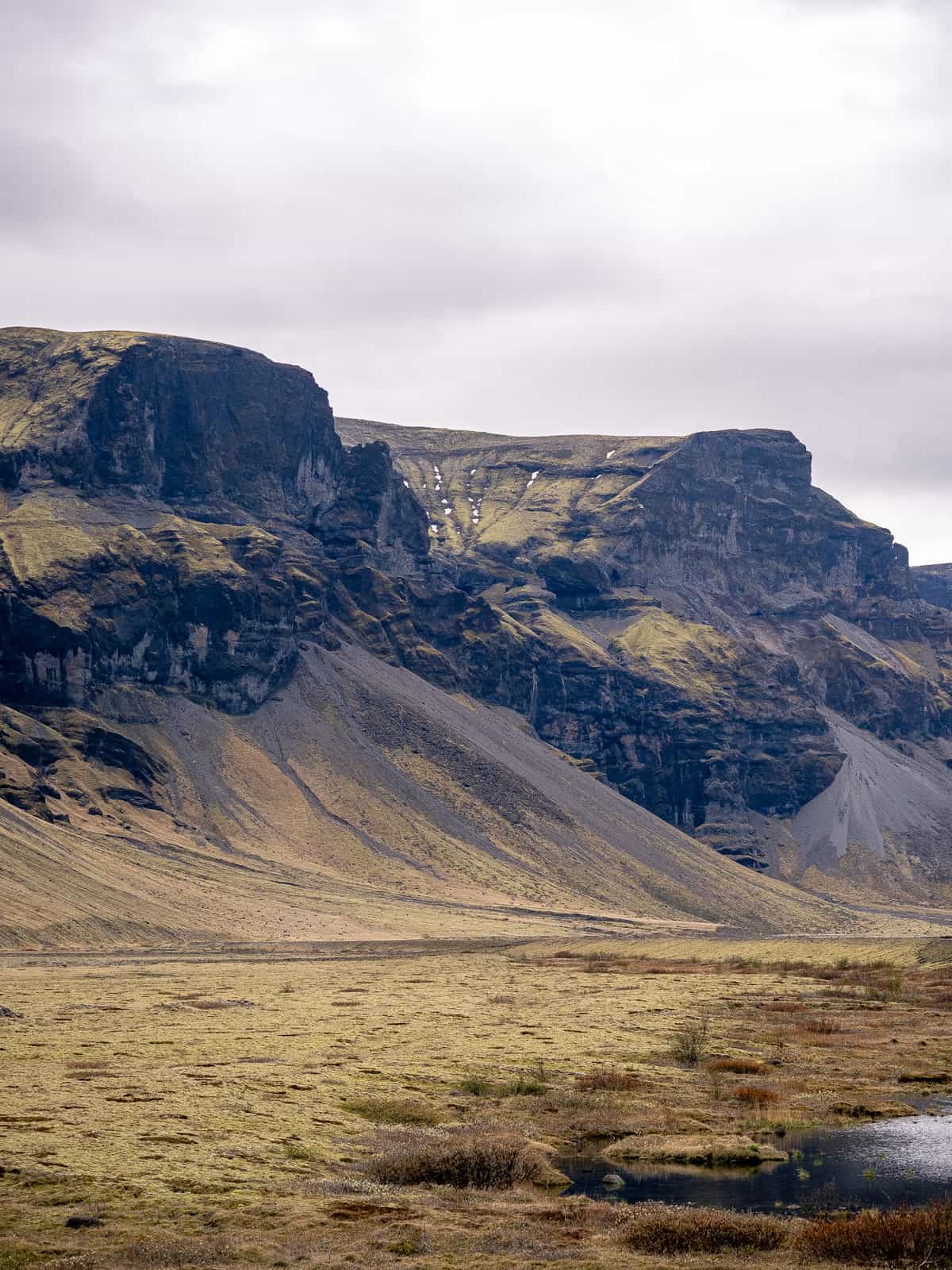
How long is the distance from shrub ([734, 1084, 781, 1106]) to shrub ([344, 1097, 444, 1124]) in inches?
564

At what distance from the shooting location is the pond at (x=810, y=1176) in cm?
4388

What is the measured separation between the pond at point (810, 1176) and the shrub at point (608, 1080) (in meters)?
9.98

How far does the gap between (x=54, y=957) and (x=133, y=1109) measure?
10854 cm

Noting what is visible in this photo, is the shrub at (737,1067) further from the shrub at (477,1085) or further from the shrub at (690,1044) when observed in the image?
the shrub at (477,1085)

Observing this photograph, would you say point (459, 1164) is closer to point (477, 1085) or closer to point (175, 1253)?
point (175, 1253)

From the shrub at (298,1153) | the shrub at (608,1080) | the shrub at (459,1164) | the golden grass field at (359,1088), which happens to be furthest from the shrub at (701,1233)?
the shrub at (608,1080)

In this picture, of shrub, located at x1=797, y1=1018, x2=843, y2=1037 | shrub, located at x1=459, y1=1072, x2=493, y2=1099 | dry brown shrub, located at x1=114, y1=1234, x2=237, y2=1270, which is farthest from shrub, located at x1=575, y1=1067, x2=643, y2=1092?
dry brown shrub, located at x1=114, y1=1234, x2=237, y2=1270

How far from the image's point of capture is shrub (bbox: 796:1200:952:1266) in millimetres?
35469

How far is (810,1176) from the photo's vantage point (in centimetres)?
4753

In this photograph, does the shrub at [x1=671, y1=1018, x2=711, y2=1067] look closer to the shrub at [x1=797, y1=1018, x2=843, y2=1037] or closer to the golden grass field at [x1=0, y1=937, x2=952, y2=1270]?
the golden grass field at [x1=0, y1=937, x2=952, y2=1270]

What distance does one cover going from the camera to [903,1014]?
322ft

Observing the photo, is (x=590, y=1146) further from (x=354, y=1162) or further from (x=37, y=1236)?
(x=37, y=1236)

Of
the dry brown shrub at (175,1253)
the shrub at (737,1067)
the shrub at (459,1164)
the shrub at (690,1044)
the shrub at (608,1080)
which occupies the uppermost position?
the dry brown shrub at (175,1253)

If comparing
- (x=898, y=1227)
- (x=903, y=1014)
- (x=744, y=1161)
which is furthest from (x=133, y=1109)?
(x=903, y=1014)
